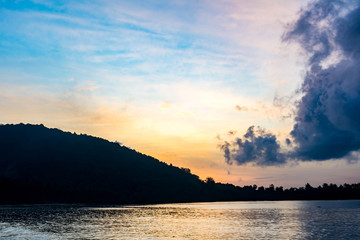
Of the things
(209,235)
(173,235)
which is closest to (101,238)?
(173,235)

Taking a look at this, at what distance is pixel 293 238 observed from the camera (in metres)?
84.6

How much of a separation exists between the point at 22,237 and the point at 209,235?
45627 mm

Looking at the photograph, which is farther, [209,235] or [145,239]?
[209,235]

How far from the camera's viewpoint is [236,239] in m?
83.2

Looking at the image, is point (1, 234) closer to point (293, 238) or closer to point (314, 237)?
point (293, 238)

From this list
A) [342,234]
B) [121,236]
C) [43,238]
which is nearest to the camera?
[43,238]

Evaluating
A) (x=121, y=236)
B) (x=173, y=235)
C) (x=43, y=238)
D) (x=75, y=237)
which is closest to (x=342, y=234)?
(x=173, y=235)

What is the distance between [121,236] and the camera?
285ft

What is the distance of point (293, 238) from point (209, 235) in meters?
21.2

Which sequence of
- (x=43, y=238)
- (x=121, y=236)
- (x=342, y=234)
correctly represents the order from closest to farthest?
1. (x=43, y=238)
2. (x=121, y=236)
3. (x=342, y=234)

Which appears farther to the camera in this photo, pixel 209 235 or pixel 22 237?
pixel 209 235

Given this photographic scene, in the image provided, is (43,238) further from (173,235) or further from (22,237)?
(173,235)

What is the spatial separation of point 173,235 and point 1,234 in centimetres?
4170

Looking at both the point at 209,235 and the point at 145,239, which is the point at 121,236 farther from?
the point at 209,235
